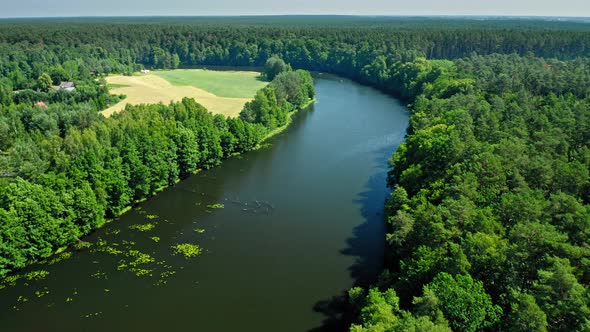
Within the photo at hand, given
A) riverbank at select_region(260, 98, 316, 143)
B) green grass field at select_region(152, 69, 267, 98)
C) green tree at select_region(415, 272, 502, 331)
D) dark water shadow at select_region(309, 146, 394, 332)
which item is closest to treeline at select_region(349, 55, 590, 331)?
green tree at select_region(415, 272, 502, 331)

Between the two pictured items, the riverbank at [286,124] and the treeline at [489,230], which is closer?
the treeline at [489,230]

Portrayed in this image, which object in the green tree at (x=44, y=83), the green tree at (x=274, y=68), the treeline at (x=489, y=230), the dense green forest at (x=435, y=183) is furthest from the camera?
the green tree at (x=274, y=68)

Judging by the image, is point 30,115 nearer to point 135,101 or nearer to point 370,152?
point 135,101

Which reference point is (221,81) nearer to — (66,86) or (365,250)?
(66,86)

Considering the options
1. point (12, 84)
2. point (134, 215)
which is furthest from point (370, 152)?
point (12, 84)

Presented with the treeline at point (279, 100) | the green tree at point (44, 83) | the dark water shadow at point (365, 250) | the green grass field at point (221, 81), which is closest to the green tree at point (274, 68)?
the green grass field at point (221, 81)

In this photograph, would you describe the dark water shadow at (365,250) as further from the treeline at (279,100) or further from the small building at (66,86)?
the small building at (66,86)
